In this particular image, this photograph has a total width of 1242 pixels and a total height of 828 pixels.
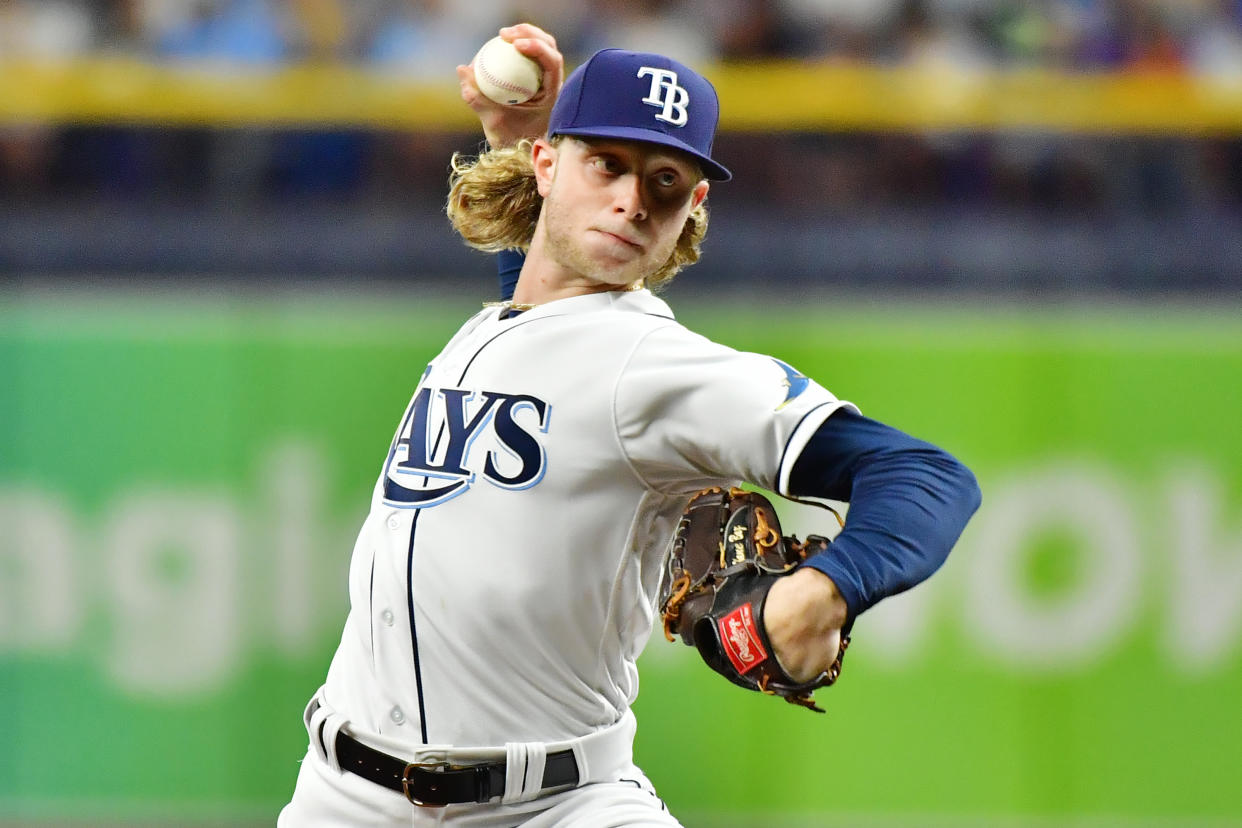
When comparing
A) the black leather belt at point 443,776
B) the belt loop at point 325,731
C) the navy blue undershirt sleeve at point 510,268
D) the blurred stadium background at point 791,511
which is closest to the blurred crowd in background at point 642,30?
the blurred stadium background at point 791,511

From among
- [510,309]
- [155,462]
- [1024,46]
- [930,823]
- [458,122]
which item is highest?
[1024,46]

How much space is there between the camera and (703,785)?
19.4ft

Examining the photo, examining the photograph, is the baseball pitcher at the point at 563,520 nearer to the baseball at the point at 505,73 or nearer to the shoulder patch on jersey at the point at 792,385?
the shoulder patch on jersey at the point at 792,385

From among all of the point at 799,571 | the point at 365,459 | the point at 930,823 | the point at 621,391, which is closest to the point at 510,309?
the point at 621,391

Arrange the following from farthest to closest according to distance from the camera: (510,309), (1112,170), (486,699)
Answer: (1112,170)
(510,309)
(486,699)

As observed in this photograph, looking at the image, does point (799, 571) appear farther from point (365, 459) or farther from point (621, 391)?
point (365, 459)

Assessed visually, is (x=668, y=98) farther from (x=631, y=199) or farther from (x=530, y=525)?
(x=530, y=525)

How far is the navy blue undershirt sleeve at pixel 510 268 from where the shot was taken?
3.08 m

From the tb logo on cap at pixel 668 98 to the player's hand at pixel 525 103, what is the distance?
507mm

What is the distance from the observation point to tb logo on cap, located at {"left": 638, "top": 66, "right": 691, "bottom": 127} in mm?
2525

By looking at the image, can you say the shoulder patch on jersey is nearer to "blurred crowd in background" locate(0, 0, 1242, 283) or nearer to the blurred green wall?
the blurred green wall

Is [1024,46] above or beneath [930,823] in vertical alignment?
above

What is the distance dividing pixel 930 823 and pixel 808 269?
6.52 feet

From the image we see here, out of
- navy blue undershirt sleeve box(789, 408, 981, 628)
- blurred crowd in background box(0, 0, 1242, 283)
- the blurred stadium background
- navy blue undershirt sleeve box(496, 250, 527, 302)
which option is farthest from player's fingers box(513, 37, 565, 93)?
blurred crowd in background box(0, 0, 1242, 283)
